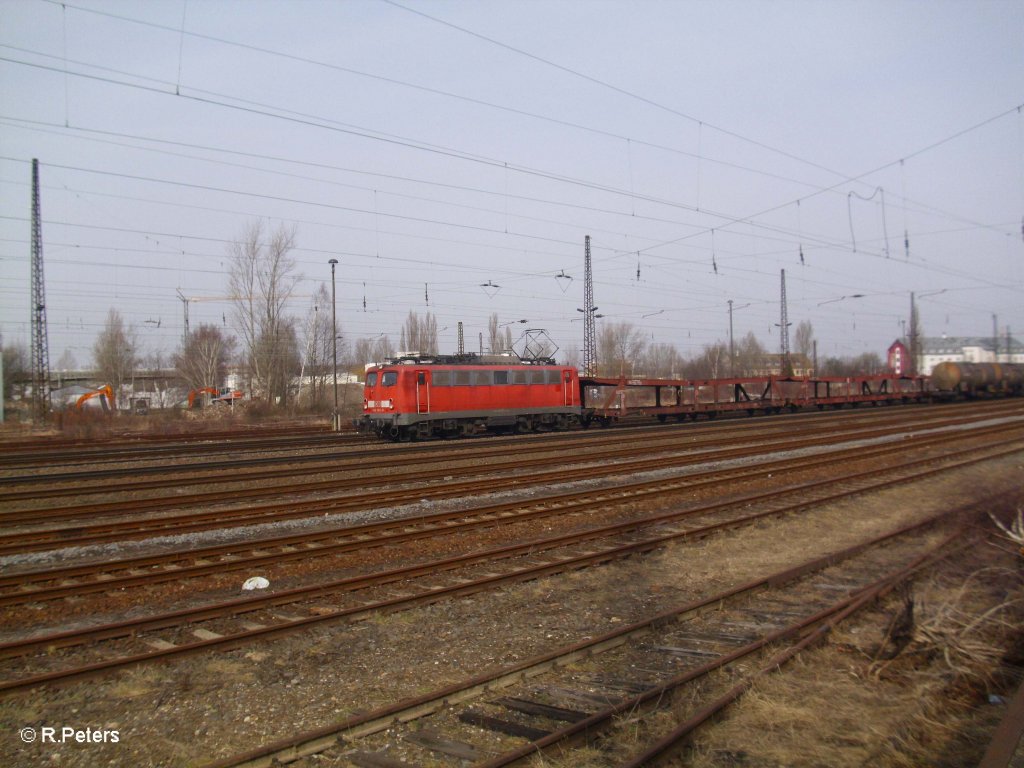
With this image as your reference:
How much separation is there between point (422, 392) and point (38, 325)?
880 inches

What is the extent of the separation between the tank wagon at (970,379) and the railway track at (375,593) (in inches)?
1916

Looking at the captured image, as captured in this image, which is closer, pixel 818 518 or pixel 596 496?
pixel 818 518

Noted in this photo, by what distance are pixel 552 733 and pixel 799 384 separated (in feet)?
143

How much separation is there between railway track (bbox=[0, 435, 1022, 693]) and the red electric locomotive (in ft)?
42.8

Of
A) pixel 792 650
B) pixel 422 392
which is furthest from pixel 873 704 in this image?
pixel 422 392

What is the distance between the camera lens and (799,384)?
44406 mm

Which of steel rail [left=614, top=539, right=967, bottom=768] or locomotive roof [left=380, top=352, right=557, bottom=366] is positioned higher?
locomotive roof [left=380, top=352, right=557, bottom=366]

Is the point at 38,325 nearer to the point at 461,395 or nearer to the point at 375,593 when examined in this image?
the point at 461,395

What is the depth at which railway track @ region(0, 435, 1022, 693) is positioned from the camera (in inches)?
246

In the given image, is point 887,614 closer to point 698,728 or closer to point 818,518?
point 698,728

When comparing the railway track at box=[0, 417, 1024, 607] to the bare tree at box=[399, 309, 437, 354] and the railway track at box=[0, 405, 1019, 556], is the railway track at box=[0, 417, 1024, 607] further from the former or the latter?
the bare tree at box=[399, 309, 437, 354]

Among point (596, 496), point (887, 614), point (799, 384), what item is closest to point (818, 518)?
point (596, 496)

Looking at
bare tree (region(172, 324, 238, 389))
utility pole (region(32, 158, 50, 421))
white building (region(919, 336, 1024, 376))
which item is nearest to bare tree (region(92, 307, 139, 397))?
bare tree (region(172, 324, 238, 389))

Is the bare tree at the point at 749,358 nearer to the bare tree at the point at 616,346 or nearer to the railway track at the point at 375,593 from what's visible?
the bare tree at the point at 616,346
